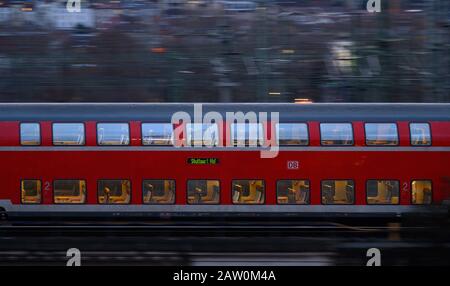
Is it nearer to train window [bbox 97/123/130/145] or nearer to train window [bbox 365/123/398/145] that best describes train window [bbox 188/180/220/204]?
train window [bbox 97/123/130/145]

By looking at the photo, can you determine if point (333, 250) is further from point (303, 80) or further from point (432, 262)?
point (303, 80)

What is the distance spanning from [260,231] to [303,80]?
6361 millimetres

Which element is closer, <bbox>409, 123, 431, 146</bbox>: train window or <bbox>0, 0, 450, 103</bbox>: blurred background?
<bbox>409, 123, 431, 146</bbox>: train window

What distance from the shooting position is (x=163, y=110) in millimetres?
12125

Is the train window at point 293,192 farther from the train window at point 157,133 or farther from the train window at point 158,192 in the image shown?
the train window at point 157,133

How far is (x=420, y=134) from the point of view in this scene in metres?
12.0

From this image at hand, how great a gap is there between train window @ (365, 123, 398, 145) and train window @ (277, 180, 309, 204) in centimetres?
141

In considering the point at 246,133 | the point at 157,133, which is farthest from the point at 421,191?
the point at 157,133

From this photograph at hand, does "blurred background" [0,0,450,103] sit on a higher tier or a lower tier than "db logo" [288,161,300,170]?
higher

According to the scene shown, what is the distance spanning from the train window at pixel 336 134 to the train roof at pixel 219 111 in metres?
0.13

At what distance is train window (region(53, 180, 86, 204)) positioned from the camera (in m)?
12.0

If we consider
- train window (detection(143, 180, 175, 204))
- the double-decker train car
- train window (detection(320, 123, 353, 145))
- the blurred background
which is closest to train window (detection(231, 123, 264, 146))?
the double-decker train car

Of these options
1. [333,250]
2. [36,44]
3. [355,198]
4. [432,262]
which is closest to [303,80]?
Result: [355,198]
